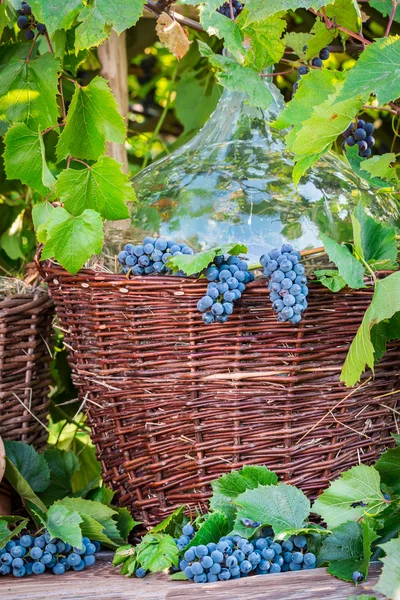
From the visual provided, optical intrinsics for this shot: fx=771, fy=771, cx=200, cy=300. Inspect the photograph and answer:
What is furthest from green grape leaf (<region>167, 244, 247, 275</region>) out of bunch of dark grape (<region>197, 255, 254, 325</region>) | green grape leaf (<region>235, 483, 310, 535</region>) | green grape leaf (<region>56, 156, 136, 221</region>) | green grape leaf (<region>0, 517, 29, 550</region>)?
green grape leaf (<region>0, 517, 29, 550</region>)

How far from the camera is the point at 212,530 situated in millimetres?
777

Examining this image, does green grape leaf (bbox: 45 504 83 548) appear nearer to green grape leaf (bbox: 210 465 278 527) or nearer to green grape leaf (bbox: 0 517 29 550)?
green grape leaf (bbox: 0 517 29 550)

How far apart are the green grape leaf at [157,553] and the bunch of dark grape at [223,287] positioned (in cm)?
23

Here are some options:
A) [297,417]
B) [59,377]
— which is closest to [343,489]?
[297,417]

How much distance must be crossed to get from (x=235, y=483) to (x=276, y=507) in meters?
0.05

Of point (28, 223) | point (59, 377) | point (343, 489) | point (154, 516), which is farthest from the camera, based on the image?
point (28, 223)

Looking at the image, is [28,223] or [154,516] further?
[28,223]

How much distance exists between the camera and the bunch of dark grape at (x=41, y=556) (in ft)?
2.69

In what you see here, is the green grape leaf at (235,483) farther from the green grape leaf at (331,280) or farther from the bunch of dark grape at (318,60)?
the bunch of dark grape at (318,60)

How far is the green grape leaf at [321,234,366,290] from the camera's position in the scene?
747 mm

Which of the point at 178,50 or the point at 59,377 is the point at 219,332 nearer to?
the point at 178,50

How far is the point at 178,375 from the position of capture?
833mm

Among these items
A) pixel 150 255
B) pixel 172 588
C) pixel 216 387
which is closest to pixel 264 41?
pixel 150 255

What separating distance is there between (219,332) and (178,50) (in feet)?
1.29
